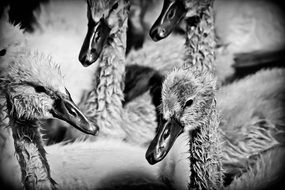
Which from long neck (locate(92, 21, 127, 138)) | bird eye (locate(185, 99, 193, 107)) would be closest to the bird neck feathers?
long neck (locate(92, 21, 127, 138))

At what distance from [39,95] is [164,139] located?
41 cm

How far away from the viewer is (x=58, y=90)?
132cm

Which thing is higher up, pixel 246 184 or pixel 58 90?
pixel 58 90

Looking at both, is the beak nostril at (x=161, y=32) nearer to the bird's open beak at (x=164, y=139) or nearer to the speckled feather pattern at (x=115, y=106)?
the speckled feather pattern at (x=115, y=106)

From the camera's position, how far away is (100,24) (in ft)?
4.43

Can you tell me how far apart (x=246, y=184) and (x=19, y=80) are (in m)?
0.82

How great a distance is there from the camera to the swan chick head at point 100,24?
1344 millimetres

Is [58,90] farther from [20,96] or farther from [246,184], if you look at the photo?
[246,184]

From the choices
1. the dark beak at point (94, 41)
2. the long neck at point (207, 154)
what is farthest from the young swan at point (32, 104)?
the long neck at point (207, 154)

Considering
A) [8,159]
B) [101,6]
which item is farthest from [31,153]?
[101,6]

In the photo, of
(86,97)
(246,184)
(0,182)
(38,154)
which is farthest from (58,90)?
(246,184)

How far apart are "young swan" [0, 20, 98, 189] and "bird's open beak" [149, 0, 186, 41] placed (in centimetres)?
36

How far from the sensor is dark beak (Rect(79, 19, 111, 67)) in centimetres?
134

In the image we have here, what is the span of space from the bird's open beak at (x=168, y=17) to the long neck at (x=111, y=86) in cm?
12
